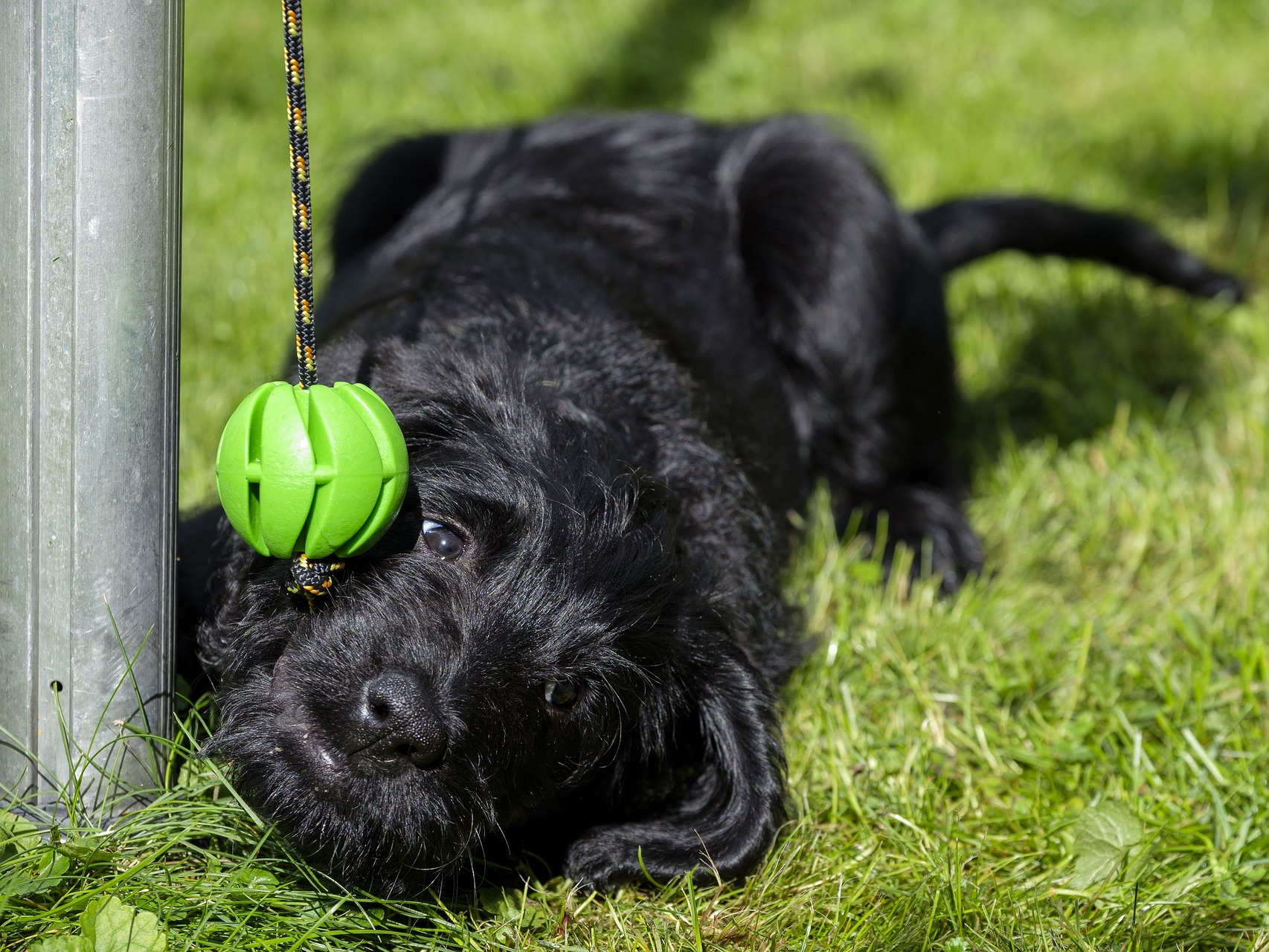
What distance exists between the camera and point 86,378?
1897mm

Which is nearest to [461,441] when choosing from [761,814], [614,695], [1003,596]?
[614,695]

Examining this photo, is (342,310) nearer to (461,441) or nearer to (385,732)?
(461,441)

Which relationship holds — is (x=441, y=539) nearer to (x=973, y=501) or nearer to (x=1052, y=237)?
(x=973, y=501)

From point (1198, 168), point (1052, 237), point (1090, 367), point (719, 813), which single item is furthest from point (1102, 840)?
point (1198, 168)

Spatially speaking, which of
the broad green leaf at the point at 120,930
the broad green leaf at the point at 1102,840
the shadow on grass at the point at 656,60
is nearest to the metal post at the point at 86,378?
the broad green leaf at the point at 120,930

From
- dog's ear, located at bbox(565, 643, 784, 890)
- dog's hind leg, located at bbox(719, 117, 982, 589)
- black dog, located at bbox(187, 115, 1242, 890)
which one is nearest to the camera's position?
black dog, located at bbox(187, 115, 1242, 890)

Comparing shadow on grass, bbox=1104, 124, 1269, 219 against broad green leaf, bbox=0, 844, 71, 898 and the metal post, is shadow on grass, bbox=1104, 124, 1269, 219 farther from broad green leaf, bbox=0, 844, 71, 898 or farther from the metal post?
broad green leaf, bbox=0, 844, 71, 898

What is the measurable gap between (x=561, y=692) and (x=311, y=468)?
0.63m

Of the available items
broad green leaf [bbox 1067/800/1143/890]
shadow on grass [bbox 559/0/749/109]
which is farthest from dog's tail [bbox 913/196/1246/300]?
shadow on grass [bbox 559/0/749/109]

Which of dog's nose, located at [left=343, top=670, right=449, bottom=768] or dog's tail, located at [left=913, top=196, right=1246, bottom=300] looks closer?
dog's nose, located at [left=343, top=670, right=449, bottom=768]

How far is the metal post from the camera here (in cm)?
180

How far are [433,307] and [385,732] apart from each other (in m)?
1.14

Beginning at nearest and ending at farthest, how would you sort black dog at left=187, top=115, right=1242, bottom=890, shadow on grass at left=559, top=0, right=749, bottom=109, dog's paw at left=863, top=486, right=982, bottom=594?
black dog at left=187, top=115, right=1242, bottom=890
dog's paw at left=863, top=486, right=982, bottom=594
shadow on grass at left=559, top=0, right=749, bottom=109

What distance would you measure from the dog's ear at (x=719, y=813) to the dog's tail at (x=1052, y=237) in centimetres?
220
